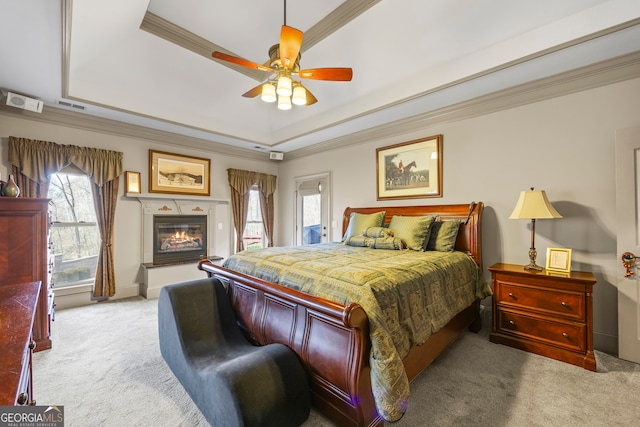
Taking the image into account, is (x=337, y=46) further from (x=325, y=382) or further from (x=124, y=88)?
(x=325, y=382)

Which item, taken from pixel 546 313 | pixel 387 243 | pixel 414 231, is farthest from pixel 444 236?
pixel 546 313

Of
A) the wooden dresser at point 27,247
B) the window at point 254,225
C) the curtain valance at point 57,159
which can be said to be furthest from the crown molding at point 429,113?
the wooden dresser at point 27,247

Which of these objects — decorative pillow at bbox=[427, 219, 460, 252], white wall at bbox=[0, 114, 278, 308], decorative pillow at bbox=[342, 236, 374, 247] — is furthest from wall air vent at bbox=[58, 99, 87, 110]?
decorative pillow at bbox=[427, 219, 460, 252]

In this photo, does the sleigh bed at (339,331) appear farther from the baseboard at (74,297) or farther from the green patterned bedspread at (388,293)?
the baseboard at (74,297)

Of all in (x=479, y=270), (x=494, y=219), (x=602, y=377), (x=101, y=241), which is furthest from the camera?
(x=101, y=241)

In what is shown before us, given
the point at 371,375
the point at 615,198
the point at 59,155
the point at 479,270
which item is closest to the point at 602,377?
the point at 479,270

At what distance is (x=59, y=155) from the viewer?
12.2ft

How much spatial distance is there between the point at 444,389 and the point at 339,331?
Answer: 1098 millimetres

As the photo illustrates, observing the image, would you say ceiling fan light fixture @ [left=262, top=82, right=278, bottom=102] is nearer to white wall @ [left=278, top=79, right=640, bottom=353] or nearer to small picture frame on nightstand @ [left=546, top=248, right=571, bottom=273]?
white wall @ [left=278, top=79, right=640, bottom=353]

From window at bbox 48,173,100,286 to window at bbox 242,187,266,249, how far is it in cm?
259

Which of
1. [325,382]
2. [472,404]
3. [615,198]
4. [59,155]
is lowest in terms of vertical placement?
[472,404]

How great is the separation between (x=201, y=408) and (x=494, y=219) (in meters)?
3.53

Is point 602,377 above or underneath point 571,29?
underneath

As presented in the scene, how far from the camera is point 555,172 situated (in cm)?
296
